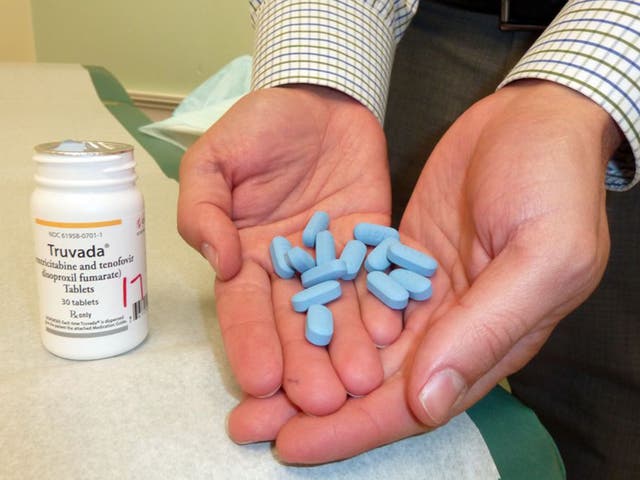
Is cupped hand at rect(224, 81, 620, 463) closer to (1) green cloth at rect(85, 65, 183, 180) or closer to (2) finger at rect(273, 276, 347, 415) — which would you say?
(2) finger at rect(273, 276, 347, 415)

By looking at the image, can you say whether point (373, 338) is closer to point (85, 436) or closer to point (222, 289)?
point (222, 289)

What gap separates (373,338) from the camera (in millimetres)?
592

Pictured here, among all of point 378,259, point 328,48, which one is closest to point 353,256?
point 378,259

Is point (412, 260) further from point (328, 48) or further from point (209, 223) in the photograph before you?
point (328, 48)

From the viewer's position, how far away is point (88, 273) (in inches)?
20.6

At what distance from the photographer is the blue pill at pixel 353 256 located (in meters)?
0.66

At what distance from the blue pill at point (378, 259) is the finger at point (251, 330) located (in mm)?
112

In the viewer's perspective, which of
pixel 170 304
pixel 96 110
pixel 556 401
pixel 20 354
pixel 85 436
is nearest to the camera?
pixel 85 436

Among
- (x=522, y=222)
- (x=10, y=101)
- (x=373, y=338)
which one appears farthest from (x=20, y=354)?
(x=10, y=101)

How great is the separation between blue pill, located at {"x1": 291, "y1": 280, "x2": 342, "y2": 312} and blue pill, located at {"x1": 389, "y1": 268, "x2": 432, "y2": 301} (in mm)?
66

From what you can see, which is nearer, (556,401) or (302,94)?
(302,94)

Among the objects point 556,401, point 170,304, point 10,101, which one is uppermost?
point 170,304

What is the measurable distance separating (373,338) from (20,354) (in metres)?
0.34

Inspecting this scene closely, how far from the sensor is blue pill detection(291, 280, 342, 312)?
61cm
